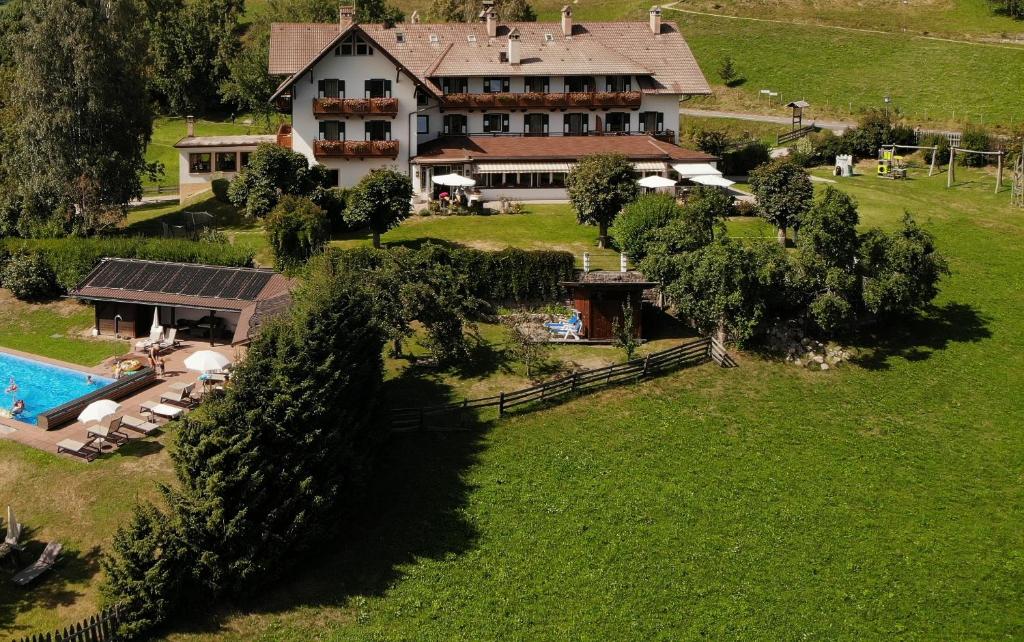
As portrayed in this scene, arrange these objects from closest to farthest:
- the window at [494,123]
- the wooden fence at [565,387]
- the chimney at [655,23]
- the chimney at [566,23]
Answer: the wooden fence at [565,387] → the window at [494,123] → the chimney at [566,23] → the chimney at [655,23]

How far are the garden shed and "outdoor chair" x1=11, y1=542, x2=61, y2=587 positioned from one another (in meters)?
25.4

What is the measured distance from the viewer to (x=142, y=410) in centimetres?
4116

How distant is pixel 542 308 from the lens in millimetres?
50656

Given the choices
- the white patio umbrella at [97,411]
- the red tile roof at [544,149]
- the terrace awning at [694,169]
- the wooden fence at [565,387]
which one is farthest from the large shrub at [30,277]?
the terrace awning at [694,169]

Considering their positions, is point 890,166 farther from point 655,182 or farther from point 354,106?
point 354,106

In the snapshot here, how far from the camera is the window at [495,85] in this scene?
7075 centimetres

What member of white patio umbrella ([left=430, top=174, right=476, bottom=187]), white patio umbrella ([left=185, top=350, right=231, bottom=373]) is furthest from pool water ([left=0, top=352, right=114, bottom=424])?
white patio umbrella ([left=430, top=174, right=476, bottom=187])

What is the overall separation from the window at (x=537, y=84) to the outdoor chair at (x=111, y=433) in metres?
41.6

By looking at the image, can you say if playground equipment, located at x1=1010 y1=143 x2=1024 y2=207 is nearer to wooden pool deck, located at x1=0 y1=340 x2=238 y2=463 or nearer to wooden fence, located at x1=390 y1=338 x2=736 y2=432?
wooden fence, located at x1=390 y1=338 x2=736 y2=432

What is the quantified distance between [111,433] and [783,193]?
1462 inches

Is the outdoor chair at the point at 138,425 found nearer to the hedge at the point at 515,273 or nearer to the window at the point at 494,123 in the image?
the hedge at the point at 515,273

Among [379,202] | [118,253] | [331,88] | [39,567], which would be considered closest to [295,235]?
[379,202]

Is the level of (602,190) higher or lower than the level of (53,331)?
higher

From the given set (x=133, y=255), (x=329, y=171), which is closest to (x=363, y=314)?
(x=133, y=255)
